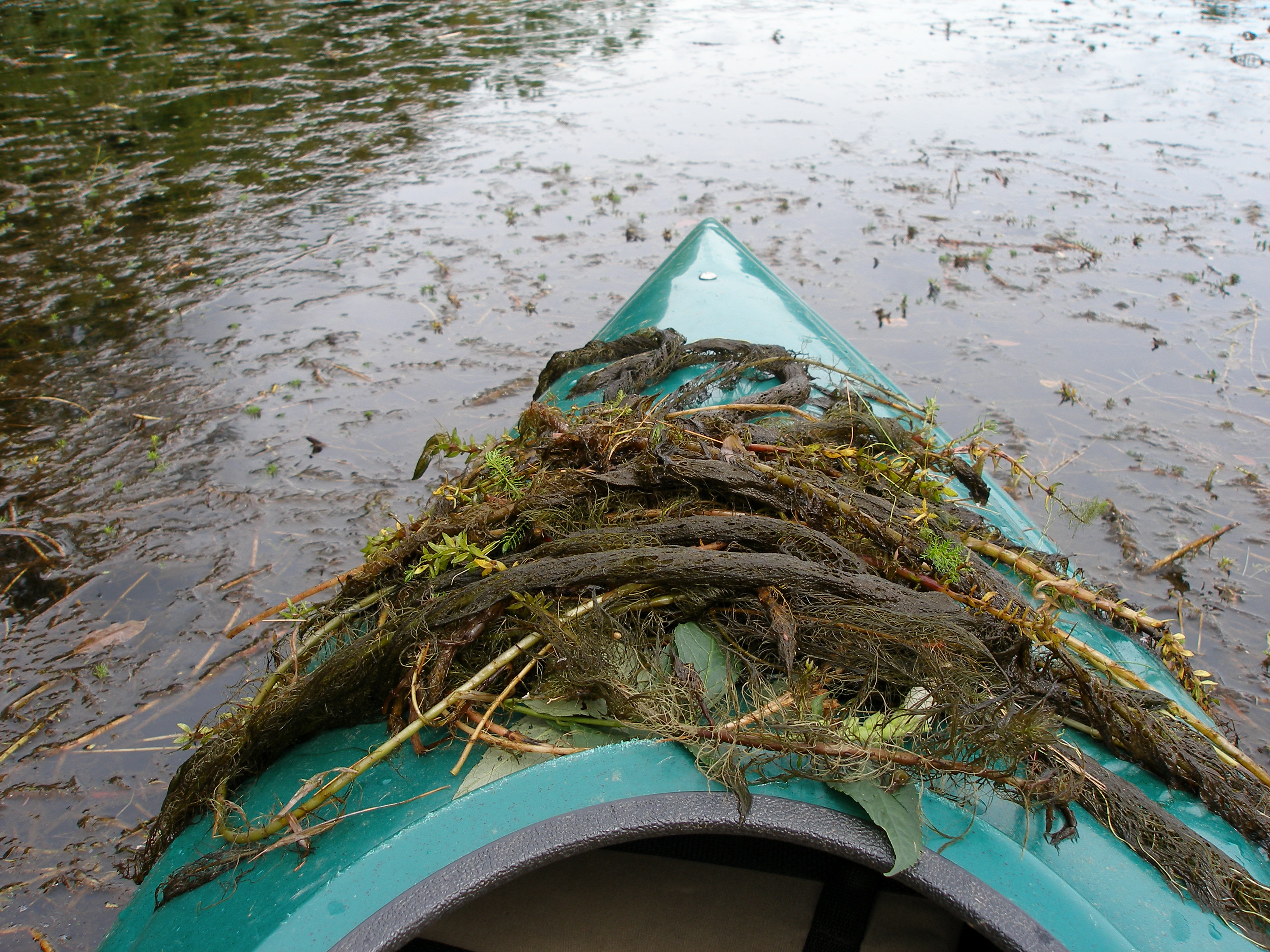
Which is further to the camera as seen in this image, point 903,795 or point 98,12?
point 98,12

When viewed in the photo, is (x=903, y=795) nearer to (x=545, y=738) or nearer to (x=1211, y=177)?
(x=545, y=738)

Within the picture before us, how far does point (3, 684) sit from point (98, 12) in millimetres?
11725

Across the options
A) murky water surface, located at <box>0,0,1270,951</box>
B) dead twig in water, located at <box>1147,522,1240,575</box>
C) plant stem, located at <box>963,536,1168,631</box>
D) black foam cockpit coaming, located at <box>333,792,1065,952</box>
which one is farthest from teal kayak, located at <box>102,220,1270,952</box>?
dead twig in water, located at <box>1147,522,1240,575</box>

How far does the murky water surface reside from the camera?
3371 millimetres

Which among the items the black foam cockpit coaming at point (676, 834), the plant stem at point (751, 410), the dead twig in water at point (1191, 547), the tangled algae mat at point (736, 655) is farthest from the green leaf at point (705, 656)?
the dead twig in water at point (1191, 547)

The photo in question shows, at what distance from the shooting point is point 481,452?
213cm

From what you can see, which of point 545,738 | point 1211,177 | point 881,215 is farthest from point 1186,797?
point 1211,177

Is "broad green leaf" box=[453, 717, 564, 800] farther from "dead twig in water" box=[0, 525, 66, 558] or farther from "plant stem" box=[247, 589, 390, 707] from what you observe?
"dead twig in water" box=[0, 525, 66, 558]

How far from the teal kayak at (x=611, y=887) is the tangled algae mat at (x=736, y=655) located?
0.12 ft

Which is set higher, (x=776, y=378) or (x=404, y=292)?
(x=776, y=378)

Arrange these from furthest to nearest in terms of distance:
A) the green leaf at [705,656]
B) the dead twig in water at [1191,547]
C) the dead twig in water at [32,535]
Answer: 1. the dead twig in water at [32,535]
2. the dead twig in water at [1191,547]
3. the green leaf at [705,656]

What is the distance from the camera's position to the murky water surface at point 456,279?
337 cm

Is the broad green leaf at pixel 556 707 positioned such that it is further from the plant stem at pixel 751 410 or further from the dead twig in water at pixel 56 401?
the dead twig in water at pixel 56 401

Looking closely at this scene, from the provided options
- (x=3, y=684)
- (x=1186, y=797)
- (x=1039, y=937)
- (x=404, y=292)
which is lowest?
(x=3, y=684)
